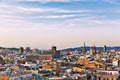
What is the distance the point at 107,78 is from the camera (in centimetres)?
5856

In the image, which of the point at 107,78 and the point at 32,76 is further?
the point at 107,78

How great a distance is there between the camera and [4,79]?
4859 cm

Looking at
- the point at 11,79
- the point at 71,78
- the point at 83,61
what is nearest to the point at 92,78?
the point at 71,78

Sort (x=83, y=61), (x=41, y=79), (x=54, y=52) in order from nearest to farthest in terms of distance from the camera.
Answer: (x=41, y=79) → (x=83, y=61) → (x=54, y=52)

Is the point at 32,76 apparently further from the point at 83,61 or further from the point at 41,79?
the point at 83,61

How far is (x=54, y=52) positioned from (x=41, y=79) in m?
98.1

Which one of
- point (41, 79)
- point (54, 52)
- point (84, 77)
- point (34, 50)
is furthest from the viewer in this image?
point (34, 50)

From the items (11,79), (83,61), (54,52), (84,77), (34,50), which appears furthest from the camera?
(34,50)

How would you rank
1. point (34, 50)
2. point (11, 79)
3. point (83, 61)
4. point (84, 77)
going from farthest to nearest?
point (34, 50), point (83, 61), point (84, 77), point (11, 79)

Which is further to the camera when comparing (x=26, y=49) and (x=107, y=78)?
(x=26, y=49)

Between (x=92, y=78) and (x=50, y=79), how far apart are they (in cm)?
1098

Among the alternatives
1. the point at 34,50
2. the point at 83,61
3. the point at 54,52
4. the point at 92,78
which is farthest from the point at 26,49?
the point at 92,78

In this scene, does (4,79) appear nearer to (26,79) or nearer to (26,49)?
(26,79)

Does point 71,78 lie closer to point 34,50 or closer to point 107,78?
point 107,78
